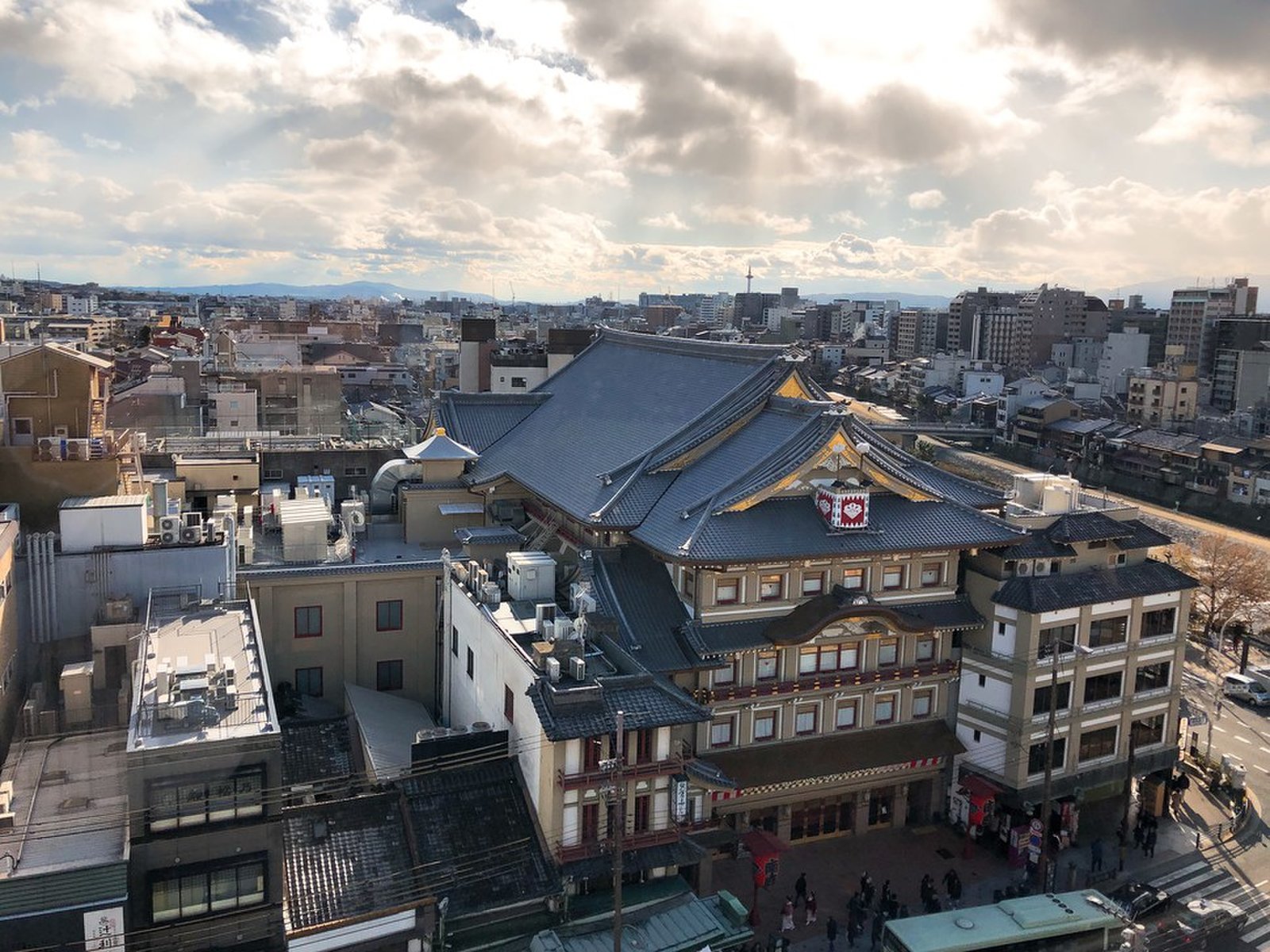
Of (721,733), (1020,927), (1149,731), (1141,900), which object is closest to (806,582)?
(721,733)

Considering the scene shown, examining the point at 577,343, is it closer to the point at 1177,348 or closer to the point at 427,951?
the point at 427,951

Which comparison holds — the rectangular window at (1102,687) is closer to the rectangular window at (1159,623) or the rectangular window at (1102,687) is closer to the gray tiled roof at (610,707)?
the rectangular window at (1159,623)

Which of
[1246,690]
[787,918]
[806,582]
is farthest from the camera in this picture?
[1246,690]

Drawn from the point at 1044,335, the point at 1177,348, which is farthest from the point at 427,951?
the point at 1044,335

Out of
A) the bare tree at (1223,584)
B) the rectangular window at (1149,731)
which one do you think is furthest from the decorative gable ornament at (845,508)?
the bare tree at (1223,584)

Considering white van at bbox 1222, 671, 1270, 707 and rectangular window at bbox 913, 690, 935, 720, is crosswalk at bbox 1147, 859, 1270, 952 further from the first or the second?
white van at bbox 1222, 671, 1270, 707

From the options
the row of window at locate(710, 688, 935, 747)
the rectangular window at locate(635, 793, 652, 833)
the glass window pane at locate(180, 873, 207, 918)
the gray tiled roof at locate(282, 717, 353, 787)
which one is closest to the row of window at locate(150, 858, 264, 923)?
the glass window pane at locate(180, 873, 207, 918)

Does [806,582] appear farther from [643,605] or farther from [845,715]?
[643,605]
